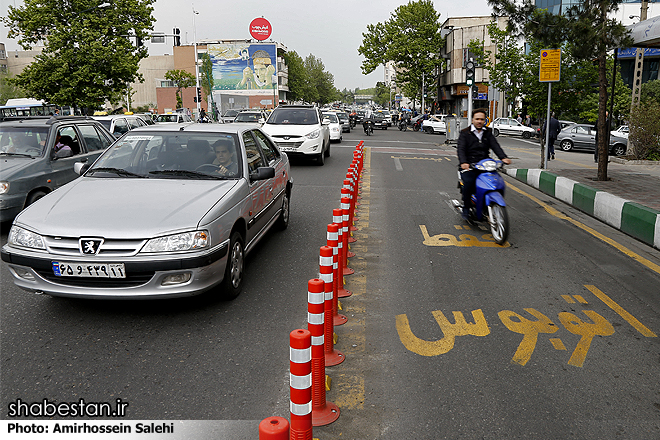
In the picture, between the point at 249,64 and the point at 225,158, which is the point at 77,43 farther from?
the point at 249,64

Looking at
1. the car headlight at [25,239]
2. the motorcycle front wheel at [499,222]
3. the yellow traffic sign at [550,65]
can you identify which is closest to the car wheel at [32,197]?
the car headlight at [25,239]

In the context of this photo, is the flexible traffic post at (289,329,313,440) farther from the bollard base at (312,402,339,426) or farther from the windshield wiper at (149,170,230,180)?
the windshield wiper at (149,170,230,180)

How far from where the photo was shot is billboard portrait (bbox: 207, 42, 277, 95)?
4114 inches

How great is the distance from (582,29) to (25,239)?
36.7 feet

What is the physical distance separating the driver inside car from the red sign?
302 feet

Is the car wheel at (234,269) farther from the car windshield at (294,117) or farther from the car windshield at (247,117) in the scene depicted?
the car windshield at (247,117)

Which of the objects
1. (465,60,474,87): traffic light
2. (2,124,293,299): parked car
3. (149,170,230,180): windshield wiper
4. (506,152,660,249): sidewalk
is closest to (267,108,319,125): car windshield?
(506,152,660,249): sidewalk

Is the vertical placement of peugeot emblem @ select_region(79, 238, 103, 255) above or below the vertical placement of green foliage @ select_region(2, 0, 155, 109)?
below

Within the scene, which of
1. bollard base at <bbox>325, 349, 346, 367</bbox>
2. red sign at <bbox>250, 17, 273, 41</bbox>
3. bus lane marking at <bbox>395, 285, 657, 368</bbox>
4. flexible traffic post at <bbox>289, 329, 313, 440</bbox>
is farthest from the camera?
red sign at <bbox>250, 17, 273, 41</bbox>

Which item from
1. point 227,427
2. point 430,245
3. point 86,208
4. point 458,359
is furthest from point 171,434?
point 430,245

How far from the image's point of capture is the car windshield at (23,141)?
8.37m

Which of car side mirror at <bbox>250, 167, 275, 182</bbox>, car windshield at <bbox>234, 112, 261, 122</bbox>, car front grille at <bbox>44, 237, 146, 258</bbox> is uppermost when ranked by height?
car windshield at <bbox>234, 112, 261, 122</bbox>

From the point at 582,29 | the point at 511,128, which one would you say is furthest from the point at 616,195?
the point at 511,128

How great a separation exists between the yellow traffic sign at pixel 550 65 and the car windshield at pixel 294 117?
656 cm
